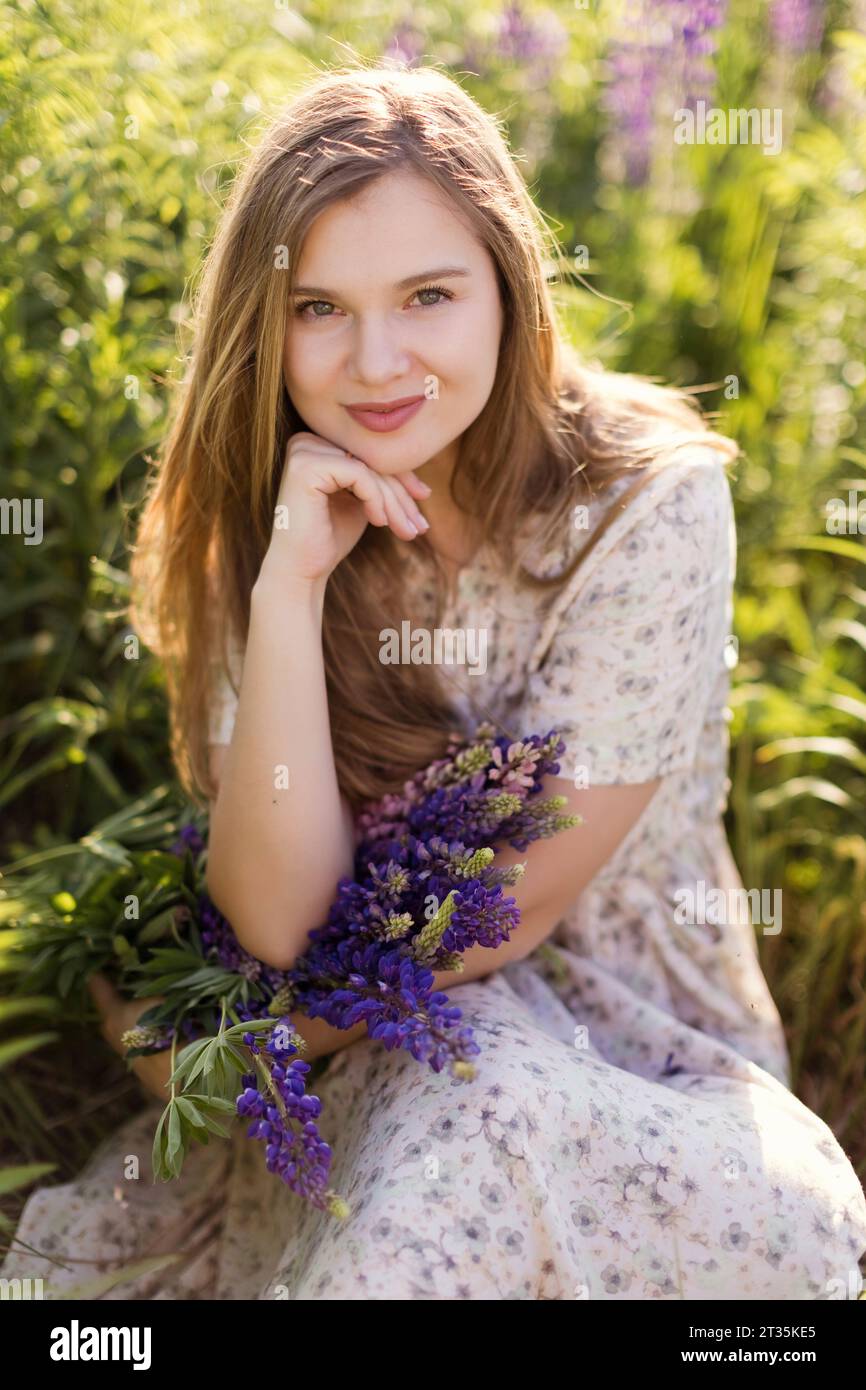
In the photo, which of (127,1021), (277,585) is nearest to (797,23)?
(277,585)

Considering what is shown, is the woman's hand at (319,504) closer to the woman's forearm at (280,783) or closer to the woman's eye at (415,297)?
the woman's forearm at (280,783)

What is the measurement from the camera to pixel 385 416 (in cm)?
171

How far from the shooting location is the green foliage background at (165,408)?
2184 millimetres

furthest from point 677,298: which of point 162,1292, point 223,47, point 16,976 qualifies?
point 162,1292

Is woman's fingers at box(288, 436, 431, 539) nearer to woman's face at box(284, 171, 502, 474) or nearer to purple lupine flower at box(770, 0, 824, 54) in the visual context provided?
woman's face at box(284, 171, 502, 474)

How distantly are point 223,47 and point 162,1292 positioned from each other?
2123 millimetres

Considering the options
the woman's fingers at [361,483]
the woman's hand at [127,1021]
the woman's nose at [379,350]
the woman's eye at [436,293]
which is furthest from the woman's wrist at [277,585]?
the woman's hand at [127,1021]

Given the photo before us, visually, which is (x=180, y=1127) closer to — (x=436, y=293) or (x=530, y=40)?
(x=436, y=293)

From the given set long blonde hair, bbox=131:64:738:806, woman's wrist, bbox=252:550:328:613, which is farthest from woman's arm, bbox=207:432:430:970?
long blonde hair, bbox=131:64:738:806

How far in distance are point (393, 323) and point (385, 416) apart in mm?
123

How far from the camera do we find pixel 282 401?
5.88 ft

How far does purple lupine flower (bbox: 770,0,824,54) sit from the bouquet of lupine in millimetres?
2294

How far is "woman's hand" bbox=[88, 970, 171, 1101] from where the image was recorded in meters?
1.84

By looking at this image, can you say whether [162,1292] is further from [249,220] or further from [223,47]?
[223,47]
